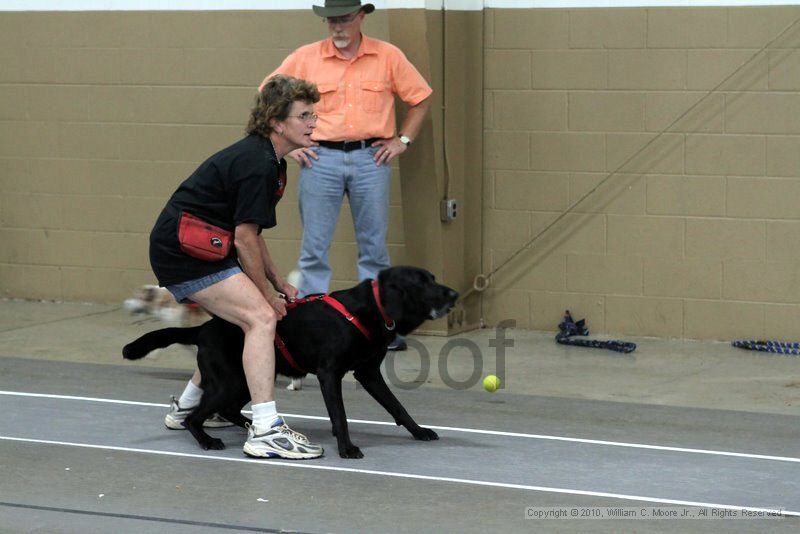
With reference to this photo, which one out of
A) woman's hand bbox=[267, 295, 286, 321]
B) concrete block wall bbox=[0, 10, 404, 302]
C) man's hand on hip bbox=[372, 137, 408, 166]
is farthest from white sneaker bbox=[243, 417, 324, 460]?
concrete block wall bbox=[0, 10, 404, 302]

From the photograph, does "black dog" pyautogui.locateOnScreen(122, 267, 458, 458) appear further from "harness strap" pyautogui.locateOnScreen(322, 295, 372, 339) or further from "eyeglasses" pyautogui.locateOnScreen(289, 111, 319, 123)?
"eyeglasses" pyautogui.locateOnScreen(289, 111, 319, 123)

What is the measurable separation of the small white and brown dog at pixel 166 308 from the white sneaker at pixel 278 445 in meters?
1.78

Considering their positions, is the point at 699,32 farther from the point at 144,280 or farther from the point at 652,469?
the point at 144,280

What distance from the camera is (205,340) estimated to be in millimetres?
6508

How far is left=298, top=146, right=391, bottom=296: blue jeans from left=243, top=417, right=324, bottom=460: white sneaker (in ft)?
8.28

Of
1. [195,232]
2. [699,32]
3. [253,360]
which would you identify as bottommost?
[253,360]

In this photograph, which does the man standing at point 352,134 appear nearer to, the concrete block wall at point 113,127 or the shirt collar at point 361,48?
the shirt collar at point 361,48

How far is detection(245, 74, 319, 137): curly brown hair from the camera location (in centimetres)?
634

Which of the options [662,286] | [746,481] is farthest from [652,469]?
[662,286]

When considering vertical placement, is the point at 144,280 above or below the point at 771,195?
below

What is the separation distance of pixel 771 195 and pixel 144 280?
15.9 feet

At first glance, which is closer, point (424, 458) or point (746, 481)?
point (746, 481)

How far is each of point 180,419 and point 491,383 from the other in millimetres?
1896

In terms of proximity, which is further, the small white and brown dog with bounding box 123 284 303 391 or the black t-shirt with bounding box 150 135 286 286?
the small white and brown dog with bounding box 123 284 303 391
